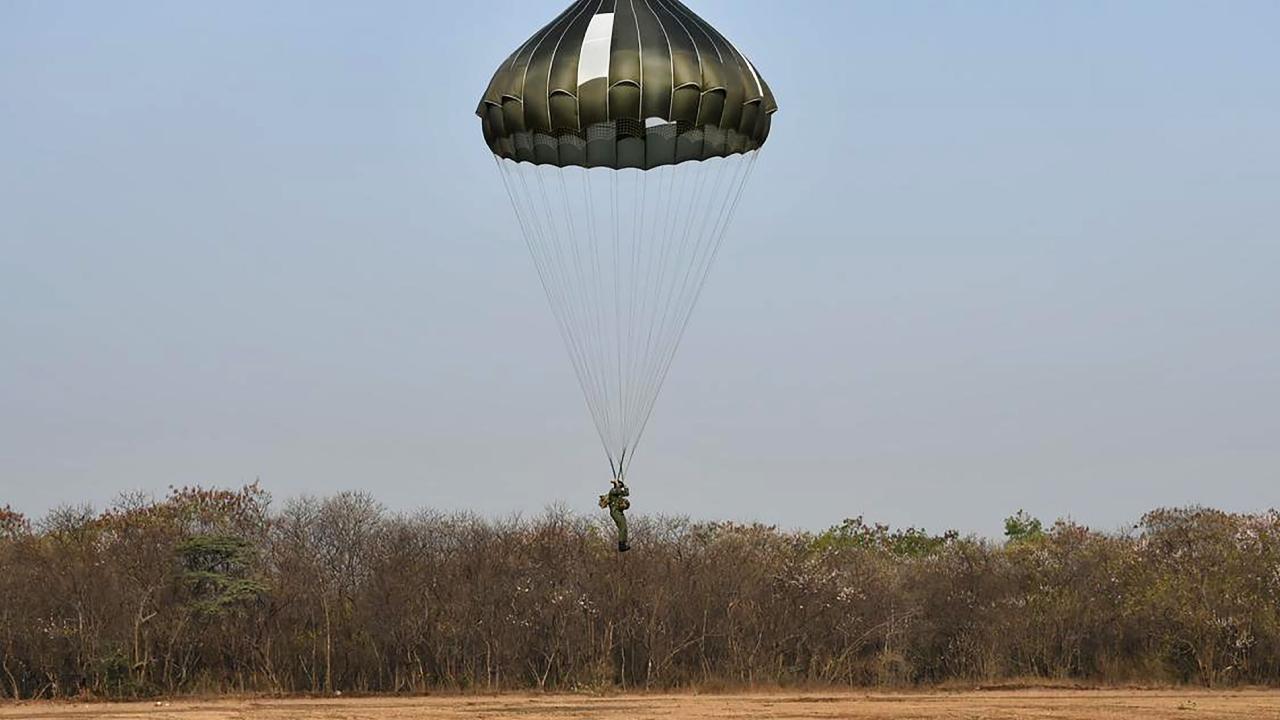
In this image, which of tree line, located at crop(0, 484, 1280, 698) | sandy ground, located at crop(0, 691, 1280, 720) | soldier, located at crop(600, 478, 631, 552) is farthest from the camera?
tree line, located at crop(0, 484, 1280, 698)


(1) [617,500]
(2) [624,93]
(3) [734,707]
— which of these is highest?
(2) [624,93]

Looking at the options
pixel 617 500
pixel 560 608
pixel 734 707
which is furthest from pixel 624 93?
pixel 560 608

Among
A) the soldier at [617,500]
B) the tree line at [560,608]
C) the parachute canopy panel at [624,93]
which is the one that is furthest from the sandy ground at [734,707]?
the parachute canopy panel at [624,93]

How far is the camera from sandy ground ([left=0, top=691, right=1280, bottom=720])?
3675 centimetres

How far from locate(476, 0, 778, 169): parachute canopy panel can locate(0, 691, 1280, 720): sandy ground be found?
1540 cm

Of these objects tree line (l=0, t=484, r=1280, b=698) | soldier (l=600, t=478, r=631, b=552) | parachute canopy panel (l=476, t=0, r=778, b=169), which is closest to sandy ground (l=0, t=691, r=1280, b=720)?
tree line (l=0, t=484, r=1280, b=698)

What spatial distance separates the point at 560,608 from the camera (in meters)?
48.1

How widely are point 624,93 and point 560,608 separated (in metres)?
25.8

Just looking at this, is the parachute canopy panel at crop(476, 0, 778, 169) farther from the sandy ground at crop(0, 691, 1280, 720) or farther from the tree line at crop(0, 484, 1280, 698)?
the tree line at crop(0, 484, 1280, 698)

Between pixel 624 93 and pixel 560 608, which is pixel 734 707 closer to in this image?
pixel 560 608

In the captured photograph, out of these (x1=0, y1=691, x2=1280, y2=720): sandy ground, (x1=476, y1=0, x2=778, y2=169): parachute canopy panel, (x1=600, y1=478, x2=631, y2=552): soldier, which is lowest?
(x1=0, y1=691, x2=1280, y2=720): sandy ground

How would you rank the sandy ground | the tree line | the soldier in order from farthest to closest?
the tree line < the sandy ground < the soldier

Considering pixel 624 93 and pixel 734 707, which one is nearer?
pixel 624 93

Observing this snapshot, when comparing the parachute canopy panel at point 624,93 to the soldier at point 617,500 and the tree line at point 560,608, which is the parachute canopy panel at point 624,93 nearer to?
the soldier at point 617,500
